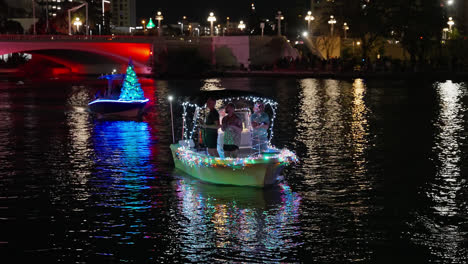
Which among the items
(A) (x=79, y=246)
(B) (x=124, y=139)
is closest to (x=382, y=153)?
(B) (x=124, y=139)

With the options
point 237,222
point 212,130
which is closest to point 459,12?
point 212,130

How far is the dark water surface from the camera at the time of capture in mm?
16562

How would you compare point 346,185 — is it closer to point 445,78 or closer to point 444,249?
point 444,249

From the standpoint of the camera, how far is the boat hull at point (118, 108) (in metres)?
44.2

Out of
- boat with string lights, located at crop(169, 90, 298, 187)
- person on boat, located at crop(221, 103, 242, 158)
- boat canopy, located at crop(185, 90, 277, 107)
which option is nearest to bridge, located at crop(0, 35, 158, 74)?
boat canopy, located at crop(185, 90, 277, 107)

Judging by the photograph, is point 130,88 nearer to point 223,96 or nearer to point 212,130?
point 223,96

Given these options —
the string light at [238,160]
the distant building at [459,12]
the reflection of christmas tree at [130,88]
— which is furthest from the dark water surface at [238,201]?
the distant building at [459,12]

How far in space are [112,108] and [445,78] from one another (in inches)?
1961

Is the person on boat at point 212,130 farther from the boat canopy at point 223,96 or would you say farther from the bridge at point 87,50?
the bridge at point 87,50

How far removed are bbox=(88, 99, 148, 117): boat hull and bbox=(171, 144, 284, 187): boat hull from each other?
2153 cm

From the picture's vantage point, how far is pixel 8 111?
4869 cm

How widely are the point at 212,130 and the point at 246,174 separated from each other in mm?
2067

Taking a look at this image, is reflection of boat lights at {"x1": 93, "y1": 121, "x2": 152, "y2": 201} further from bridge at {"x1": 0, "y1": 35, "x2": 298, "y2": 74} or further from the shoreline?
bridge at {"x1": 0, "y1": 35, "x2": 298, "y2": 74}

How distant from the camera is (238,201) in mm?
20734
